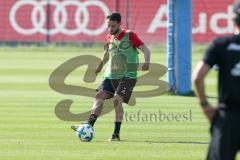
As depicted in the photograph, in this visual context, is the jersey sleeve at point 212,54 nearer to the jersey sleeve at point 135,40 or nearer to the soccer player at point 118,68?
the soccer player at point 118,68

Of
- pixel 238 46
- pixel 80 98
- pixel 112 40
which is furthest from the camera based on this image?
pixel 80 98

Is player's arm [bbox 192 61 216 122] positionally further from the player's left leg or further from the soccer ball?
the player's left leg

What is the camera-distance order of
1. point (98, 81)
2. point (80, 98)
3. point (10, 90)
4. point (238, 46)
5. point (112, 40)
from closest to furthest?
point (238, 46) < point (112, 40) < point (80, 98) < point (10, 90) < point (98, 81)

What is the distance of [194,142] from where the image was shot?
14492 millimetres

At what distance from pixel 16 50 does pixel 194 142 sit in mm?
30414

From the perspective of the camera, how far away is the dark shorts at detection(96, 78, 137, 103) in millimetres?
15180

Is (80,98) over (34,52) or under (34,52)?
over

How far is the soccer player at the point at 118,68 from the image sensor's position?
48.9 ft

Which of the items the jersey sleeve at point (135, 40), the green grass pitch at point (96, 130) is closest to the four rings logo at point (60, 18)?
the green grass pitch at point (96, 130)

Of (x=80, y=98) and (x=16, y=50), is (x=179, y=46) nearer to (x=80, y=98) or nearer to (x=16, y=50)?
(x=80, y=98)

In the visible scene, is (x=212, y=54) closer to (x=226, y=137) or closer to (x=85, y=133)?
(x=226, y=137)

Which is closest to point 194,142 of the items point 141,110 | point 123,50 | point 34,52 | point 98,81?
point 123,50

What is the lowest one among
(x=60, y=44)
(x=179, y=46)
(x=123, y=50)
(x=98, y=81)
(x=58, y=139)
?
(x=60, y=44)

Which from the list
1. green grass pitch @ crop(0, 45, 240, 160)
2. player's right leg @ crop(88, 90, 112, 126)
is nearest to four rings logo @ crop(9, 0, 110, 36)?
green grass pitch @ crop(0, 45, 240, 160)
